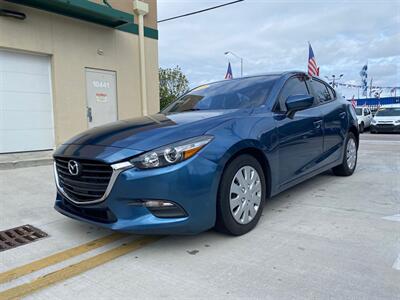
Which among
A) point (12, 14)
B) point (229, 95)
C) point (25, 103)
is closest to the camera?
point (229, 95)

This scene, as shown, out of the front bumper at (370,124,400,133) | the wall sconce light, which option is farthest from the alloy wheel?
the front bumper at (370,124,400,133)

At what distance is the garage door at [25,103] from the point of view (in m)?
8.10

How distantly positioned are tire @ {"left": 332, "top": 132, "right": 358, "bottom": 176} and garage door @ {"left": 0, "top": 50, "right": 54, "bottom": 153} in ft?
23.0

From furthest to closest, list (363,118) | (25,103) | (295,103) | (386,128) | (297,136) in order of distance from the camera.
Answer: (363,118) → (386,128) → (25,103) → (297,136) → (295,103)

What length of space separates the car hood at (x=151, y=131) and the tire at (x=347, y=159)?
9.04 feet

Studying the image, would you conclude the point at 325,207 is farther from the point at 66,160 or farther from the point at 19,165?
→ the point at 19,165

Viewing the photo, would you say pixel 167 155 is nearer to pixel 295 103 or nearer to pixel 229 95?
pixel 229 95

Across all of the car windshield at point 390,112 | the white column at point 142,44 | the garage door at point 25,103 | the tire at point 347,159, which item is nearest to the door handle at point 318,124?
the tire at point 347,159

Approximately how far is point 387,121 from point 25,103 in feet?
58.7

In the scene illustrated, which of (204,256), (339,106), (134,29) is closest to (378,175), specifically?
(339,106)

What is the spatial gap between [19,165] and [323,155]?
569 centimetres

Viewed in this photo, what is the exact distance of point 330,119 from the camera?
4852 millimetres

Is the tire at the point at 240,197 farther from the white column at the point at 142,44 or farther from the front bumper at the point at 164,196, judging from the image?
the white column at the point at 142,44

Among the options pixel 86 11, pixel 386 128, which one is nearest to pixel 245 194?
pixel 86 11
